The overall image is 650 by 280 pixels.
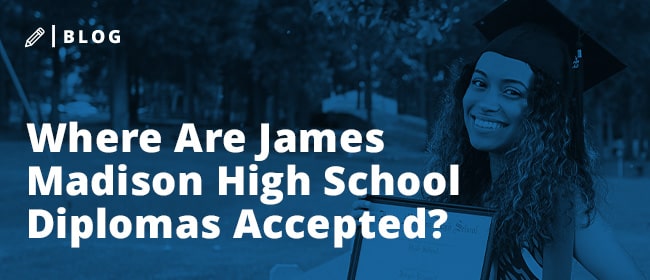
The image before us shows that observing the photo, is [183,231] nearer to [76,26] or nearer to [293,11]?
[76,26]

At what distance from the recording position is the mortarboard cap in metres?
2.53

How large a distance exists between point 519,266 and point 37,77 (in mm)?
60699

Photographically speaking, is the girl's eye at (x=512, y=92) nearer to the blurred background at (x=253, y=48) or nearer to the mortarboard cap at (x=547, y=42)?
the mortarboard cap at (x=547, y=42)

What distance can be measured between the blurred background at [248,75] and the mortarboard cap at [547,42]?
55cm

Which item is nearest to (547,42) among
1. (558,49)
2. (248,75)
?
(558,49)

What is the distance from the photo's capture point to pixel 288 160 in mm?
30328

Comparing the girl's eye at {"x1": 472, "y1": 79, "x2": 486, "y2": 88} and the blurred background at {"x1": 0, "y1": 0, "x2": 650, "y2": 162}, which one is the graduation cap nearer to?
the girl's eye at {"x1": 472, "y1": 79, "x2": 486, "y2": 88}

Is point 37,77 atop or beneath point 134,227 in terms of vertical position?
atop

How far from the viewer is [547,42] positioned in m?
2.55

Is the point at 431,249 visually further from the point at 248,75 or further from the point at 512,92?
the point at 248,75

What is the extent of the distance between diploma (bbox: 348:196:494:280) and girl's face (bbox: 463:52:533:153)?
313 mm

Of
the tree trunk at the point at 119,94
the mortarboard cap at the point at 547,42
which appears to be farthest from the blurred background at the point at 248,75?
the mortarboard cap at the point at 547,42

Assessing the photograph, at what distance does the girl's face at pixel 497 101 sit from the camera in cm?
253

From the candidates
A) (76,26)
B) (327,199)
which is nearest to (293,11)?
(76,26)
